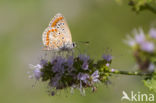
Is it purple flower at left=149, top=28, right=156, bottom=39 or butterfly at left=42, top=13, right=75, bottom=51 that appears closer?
butterfly at left=42, top=13, right=75, bottom=51

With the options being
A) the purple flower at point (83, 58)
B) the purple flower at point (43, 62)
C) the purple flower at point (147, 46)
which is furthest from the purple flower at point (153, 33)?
the purple flower at point (43, 62)

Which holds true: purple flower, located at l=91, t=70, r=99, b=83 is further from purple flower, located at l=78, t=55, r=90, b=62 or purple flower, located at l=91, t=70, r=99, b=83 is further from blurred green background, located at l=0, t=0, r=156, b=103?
blurred green background, located at l=0, t=0, r=156, b=103

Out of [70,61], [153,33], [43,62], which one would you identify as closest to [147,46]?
[153,33]

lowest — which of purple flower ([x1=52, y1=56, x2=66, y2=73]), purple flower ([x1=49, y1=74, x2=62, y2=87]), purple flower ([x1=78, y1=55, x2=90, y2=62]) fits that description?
purple flower ([x1=49, y1=74, x2=62, y2=87])

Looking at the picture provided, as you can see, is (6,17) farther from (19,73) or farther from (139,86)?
(139,86)

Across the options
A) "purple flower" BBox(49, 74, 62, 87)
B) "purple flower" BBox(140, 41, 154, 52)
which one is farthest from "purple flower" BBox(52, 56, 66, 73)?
"purple flower" BBox(140, 41, 154, 52)

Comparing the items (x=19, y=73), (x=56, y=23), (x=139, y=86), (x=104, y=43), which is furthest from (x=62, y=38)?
(x=19, y=73)

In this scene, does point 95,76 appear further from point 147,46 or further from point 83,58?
point 147,46
